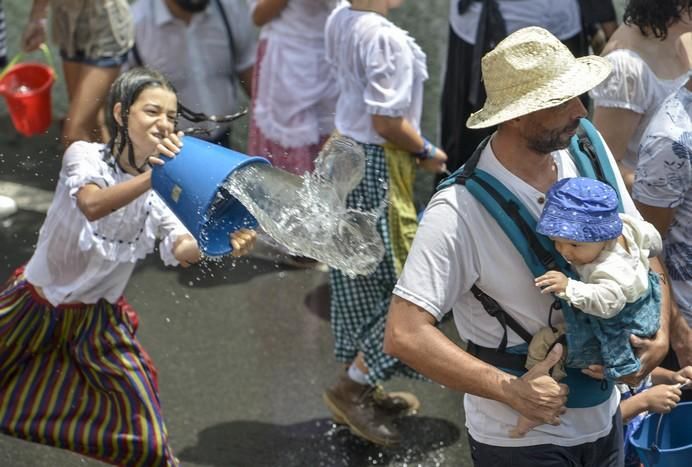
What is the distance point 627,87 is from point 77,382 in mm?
2041

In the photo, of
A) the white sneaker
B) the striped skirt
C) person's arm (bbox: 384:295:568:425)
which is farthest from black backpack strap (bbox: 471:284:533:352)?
the white sneaker

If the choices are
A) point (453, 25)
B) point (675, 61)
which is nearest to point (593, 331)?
point (675, 61)

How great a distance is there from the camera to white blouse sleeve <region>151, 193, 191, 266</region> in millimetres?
3951

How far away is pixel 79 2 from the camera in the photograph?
6.07 metres

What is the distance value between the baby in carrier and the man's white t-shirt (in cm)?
6

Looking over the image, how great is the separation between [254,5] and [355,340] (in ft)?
6.04

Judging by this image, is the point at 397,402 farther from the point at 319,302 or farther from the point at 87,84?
the point at 87,84

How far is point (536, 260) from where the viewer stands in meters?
3.00

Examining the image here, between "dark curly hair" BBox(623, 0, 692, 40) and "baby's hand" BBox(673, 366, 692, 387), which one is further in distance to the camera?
"dark curly hair" BBox(623, 0, 692, 40)

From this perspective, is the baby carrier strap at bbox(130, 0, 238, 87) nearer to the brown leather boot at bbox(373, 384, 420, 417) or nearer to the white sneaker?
the white sneaker

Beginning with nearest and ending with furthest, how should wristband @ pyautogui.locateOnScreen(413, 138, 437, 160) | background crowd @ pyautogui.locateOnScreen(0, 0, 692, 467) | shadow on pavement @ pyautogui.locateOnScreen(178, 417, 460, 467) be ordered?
background crowd @ pyautogui.locateOnScreen(0, 0, 692, 467) → shadow on pavement @ pyautogui.locateOnScreen(178, 417, 460, 467) → wristband @ pyautogui.locateOnScreen(413, 138, 437, 160)

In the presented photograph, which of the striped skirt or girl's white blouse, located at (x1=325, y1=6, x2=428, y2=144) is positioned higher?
girl's white blouse, located at (x1=325, y1=6, x2=428, y2=144)

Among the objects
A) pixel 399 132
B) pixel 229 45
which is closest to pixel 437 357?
pixel 399 132

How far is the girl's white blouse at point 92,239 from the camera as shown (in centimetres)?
388
